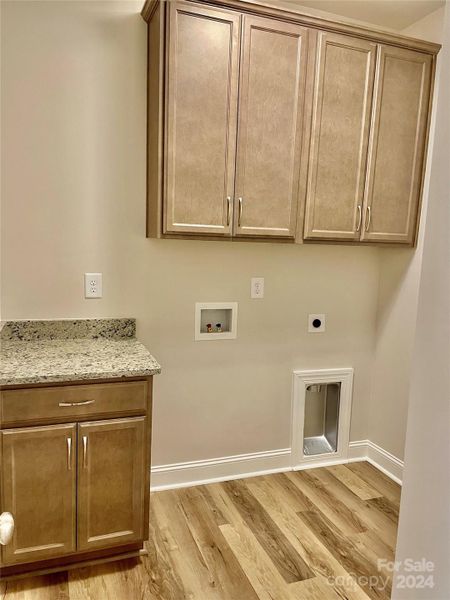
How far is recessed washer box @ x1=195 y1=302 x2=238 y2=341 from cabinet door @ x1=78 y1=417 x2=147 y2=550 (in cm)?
79

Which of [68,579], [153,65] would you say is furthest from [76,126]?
[68,579]

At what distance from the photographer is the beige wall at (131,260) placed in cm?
215

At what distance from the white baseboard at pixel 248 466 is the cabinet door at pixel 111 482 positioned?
65 cm

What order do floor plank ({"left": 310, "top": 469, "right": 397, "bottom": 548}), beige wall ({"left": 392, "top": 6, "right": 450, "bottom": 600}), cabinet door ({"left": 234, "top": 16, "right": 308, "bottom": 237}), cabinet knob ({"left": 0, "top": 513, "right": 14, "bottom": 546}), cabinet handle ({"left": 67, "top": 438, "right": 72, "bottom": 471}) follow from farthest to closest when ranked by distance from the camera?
1. floor plank ({"left": 310, "top": 469, "right": 397, "bottom": 548})
2. cabinet door ({"left": 234, "top": 16, "right": 308, "bottom": 237})
3. cabinet handle ({"left": 67, "top": 438, "right": 72, "bottom": 471})
4. cabinet knob ({"left": 0, "top": 513, "right": 14, "bottom": 546})
5. beige wall ({"left": 392, "top": 6, "right": 450, "bottom": 600})

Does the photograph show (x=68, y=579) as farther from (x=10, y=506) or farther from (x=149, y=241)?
(x=149, y=241)

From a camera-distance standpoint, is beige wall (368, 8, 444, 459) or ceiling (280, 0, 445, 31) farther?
beige wall (368, 8, 444, 459)

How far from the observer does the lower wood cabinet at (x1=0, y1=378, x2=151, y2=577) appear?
1.77m

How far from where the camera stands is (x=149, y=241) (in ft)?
7.98

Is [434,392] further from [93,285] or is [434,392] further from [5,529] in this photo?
[93,285]

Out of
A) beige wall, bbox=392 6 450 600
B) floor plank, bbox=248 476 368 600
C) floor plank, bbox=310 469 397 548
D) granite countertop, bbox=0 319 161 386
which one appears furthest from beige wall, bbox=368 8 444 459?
beige wall, bbox=392 6 450 600

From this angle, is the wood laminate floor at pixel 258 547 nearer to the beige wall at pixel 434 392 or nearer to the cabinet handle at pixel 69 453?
the cabinet handle at pixel 69 453

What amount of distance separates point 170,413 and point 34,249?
3.79ft

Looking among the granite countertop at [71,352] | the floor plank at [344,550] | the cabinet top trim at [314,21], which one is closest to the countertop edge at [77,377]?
the granite countertop at [71,352]

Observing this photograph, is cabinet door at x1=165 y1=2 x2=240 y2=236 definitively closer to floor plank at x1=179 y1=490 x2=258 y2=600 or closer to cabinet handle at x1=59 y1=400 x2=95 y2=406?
cabinet handle at x1=59 y1=400 x2=95 y2=406
